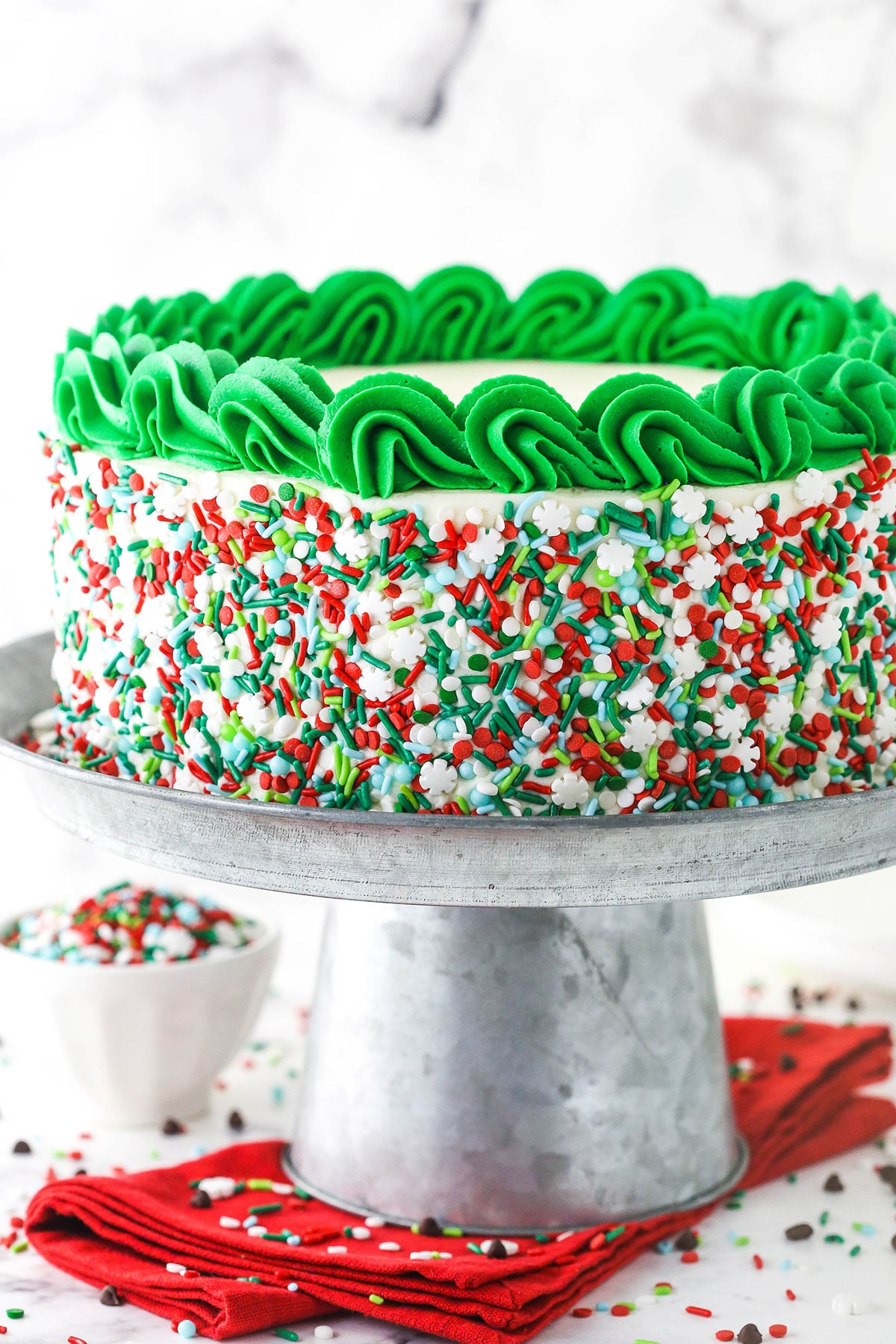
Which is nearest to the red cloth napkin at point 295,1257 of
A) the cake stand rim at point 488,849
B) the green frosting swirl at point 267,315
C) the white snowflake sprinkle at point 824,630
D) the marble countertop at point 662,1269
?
the marble countertop at point 662,1269

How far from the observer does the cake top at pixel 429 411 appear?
1878 mm

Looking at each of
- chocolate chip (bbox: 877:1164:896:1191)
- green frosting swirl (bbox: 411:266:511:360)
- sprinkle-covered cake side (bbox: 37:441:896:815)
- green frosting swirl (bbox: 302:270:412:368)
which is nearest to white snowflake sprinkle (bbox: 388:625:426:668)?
sprinkle-covered cake side (bbox: 37:441:896:815)

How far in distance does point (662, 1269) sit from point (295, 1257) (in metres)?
0.49

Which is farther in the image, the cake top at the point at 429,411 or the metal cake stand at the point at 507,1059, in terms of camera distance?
the metal cake stand at the point at 507,1059

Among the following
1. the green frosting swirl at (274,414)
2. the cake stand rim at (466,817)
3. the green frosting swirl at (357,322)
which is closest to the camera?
the cake stand rim at (466,817)

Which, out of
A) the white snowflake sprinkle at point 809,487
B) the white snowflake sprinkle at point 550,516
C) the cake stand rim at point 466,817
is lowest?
the cake stand rim at point 466,817

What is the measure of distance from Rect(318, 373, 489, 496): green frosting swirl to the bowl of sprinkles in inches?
39.0

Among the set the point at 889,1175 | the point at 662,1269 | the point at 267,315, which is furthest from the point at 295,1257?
the point at 267,315

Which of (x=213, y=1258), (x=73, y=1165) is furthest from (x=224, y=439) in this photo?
(x=73, y=1165)

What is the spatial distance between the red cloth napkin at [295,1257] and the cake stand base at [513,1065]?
55 mm

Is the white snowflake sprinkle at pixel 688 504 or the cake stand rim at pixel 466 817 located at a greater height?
the white snowflake sprinkle at pixel 688 504

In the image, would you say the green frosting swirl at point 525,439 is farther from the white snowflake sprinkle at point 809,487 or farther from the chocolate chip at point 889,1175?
the chocolate chip at point 889,1175

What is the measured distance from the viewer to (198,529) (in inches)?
78.5

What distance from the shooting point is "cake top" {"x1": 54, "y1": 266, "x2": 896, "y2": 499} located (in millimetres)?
1878
